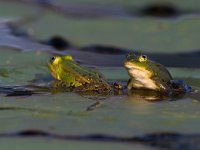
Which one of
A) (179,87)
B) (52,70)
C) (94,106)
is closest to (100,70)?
(52,70)

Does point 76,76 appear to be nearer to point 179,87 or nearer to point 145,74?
point 145,74

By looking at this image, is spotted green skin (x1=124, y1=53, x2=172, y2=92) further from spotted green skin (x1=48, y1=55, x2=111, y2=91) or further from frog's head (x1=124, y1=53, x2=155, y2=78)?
spotted green skin (x1=48, y1=55, x2=111, y2=91)

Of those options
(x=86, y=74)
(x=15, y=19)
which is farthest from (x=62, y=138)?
(x=15, y=19)

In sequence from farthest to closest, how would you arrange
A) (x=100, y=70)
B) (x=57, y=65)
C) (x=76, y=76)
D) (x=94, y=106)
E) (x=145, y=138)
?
(x=100, y=70)
(x=57, y=65)
(x=76, y=76)
(x=94, y=106)
(x=145, y=138)

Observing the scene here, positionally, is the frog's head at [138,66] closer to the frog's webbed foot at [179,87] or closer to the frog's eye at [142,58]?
the frog's eye at [142,58]

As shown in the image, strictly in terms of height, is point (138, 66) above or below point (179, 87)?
above

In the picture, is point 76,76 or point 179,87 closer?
point 179,87

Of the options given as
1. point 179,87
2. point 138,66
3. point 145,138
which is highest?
point 138,66

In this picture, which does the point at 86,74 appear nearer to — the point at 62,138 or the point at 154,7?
the point at 62,138
